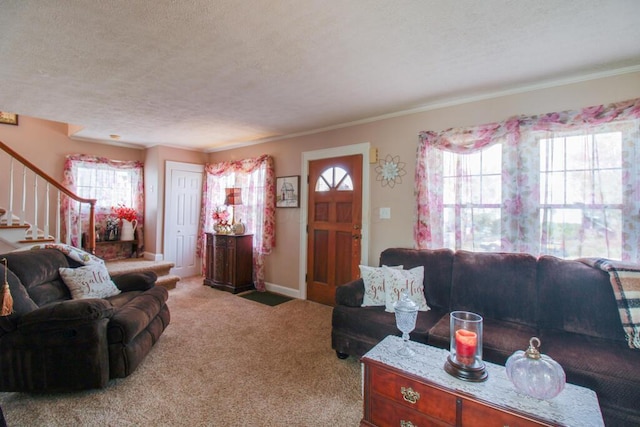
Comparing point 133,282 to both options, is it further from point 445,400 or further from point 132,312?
point 445,400

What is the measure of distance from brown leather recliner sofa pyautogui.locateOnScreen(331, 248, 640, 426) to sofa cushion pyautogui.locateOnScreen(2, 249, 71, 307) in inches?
93.1

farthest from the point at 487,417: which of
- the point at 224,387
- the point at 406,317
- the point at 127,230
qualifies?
the point at 127,230

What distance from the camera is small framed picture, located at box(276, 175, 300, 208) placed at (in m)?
4.39

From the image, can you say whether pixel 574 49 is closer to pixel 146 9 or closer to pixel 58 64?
pixel 146 9

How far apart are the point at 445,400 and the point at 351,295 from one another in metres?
1.26

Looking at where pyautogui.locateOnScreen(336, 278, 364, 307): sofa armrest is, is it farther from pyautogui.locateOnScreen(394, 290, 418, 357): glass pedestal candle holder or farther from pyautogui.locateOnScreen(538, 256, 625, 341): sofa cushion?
pyautogui.locateOnScreen(538, 256, 625, 341): sofa cushion

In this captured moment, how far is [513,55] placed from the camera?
7.16ft

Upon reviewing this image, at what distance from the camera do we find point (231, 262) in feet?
15.2

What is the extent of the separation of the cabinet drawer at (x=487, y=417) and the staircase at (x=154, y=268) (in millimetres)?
4311

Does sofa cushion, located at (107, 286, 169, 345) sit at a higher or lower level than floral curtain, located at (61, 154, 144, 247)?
lower

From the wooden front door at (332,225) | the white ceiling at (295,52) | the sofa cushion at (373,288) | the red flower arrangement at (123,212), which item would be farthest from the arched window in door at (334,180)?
the red flower arrangement at (123,212)

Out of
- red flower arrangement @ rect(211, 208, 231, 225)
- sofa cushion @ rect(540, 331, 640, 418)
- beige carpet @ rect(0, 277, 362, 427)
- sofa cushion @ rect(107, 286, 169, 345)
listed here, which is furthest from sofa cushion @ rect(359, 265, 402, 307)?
red flower arrangement @ rect(211, 208, 231, 225)

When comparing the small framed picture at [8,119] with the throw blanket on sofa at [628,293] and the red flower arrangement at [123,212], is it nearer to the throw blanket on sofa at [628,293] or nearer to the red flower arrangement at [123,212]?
the red flower arrangement at [123,212]

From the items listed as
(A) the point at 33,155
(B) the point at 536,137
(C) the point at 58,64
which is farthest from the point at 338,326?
(A) the point at 33,155
